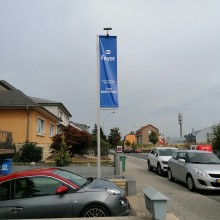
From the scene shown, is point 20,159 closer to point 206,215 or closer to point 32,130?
point 32,130

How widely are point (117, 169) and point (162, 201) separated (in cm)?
933

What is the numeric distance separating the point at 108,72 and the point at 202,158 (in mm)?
5359

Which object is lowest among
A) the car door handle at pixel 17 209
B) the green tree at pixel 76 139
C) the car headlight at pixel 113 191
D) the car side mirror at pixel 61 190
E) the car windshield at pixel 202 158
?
the car door handle at pixel 17 209

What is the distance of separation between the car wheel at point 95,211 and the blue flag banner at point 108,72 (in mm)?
5117

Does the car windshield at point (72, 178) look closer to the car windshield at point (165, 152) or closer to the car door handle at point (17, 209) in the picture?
the car door handle at point (17, 209)

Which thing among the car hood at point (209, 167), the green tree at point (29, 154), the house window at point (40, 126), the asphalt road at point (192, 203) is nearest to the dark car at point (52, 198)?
the asphalt road at point (192, 203)

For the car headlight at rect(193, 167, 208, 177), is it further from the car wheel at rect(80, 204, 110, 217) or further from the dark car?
the car wheel at rect(80, 204, 110, 217)

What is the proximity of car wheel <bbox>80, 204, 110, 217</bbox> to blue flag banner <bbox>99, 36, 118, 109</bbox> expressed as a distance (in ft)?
16.8

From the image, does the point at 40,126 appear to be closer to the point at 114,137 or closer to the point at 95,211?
the point at 95,211

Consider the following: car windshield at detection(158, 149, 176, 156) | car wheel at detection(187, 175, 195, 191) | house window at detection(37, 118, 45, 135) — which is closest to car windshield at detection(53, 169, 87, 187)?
car wheel at detection(187, 175, 195, 191)

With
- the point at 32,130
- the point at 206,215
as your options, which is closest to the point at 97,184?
the point at 206,215

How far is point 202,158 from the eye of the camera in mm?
12883

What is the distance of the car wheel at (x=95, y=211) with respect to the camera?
21.1 ft

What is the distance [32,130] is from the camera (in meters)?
21.6
